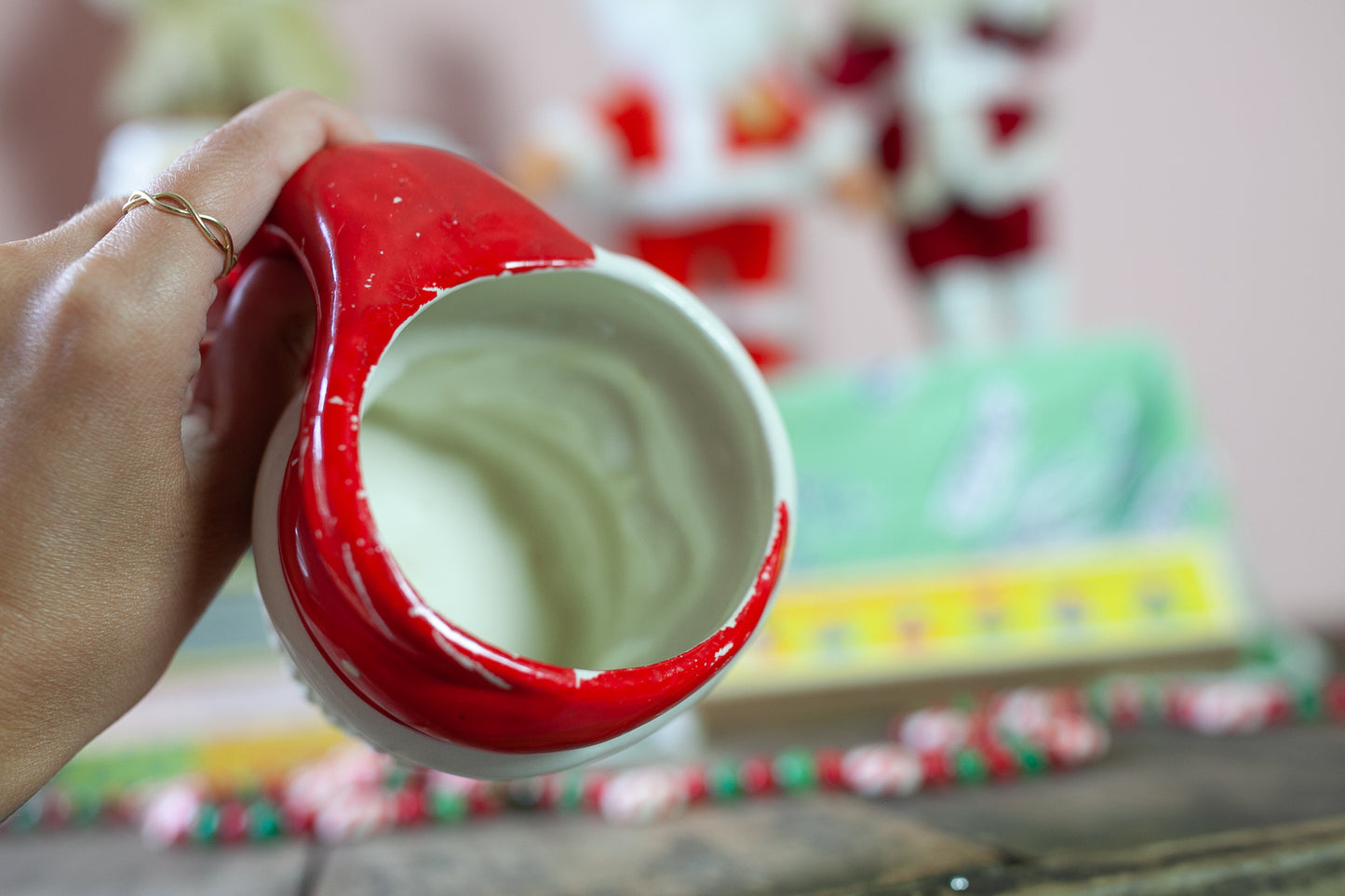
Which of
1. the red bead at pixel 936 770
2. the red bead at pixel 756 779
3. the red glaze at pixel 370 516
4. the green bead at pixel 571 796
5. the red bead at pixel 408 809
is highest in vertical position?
the red glaze at pixel 370 516

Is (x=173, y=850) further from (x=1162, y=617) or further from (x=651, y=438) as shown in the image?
(x=1162, y=617)

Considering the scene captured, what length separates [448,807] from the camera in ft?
2.09

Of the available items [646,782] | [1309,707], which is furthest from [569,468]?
[1309,707]

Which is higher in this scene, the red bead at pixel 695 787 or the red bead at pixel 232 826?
the red bead at pixel 695 787

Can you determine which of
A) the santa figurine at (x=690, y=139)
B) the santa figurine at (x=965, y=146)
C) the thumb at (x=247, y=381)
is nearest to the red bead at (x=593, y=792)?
the thumb at (x=247, y=381)

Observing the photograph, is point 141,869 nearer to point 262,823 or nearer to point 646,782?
point 262,823

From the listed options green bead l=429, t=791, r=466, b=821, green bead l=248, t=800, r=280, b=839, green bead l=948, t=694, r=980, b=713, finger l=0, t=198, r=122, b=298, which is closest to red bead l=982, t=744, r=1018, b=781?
green bead l=948, t=694, r=980, b=713

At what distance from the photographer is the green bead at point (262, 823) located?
2.06 feet

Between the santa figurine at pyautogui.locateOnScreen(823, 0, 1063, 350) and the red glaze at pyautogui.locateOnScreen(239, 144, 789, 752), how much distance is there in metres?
0.88

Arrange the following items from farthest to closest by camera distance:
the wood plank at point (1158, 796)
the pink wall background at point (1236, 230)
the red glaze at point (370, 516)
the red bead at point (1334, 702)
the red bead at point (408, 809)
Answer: the pink wall background at point (1236, 230) < the red bead at point (1334, 702) < the red bead at point (408, 809) < the wood plank at point (1158, 796) < the red glaze at point (370, 516)

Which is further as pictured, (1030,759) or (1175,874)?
(1030,759)

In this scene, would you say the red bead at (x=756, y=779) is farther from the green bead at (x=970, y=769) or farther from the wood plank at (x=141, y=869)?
the wood plank at (x=141, y=869)

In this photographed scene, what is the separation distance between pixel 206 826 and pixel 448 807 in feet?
0.47

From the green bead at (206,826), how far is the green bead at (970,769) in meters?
0.45
